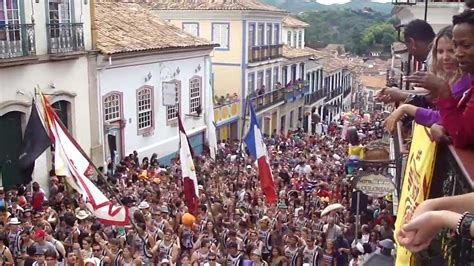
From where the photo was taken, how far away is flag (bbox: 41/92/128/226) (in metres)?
9.27

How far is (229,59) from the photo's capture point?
3131 cm

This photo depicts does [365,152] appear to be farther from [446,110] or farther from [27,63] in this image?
[27,63]

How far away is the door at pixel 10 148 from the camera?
15234 millimetres

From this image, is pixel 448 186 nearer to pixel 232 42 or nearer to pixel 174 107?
pixel 174 107

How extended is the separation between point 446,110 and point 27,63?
1360cm

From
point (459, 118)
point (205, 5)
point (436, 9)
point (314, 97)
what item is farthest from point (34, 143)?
point (314, 97)

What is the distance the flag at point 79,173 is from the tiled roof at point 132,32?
8.03 metres

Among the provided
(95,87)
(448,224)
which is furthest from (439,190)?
(95,87)

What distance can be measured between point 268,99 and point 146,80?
45.6ft

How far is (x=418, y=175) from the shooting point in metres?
3.83

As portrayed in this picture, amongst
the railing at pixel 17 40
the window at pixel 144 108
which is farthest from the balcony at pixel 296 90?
the railing at pixel 17 40

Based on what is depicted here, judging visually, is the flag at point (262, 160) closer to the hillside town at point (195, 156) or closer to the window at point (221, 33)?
the hillside town at point (195, 156)

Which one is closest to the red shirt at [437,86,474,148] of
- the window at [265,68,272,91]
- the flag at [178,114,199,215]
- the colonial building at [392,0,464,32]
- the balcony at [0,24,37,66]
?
the flag at [178,114,199,215]

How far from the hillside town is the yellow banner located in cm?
2
